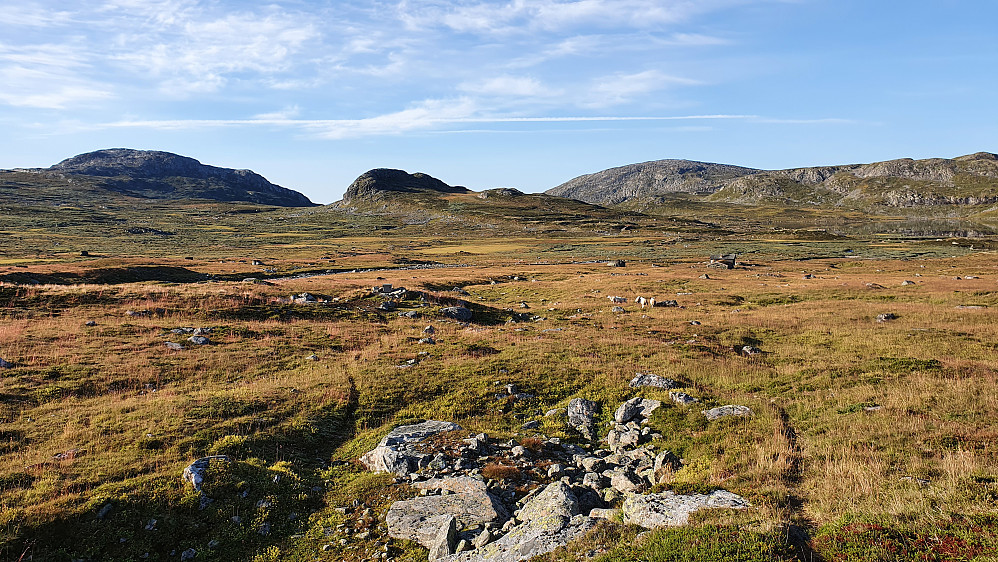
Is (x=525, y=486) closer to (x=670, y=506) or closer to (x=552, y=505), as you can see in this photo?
(x=552, y=505)

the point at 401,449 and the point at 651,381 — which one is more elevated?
the point at 651,381

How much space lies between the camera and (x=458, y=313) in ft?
149

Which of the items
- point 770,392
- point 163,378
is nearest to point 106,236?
point 163,378

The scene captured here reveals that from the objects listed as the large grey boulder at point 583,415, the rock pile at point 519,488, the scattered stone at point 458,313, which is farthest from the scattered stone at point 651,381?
the scattered stone at point 458,313

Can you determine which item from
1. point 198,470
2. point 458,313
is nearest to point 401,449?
point 198,470

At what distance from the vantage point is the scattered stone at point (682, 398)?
1941 cm

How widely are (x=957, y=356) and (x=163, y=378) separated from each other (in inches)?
1679

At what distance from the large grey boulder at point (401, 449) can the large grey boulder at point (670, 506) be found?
7600mm

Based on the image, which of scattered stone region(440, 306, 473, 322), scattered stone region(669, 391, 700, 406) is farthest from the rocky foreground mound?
scattered stone region(440, 306, 473, 322)

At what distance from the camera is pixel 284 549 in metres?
12.3

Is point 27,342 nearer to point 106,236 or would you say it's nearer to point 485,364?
point 485,364

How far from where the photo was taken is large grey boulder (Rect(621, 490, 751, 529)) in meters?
10.5

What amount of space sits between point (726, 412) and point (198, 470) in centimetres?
1852

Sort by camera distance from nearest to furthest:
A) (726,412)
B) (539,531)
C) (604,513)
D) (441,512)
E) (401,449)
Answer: (539,531)
(604,513)
(441,512)
(401,449)
(726,412)
